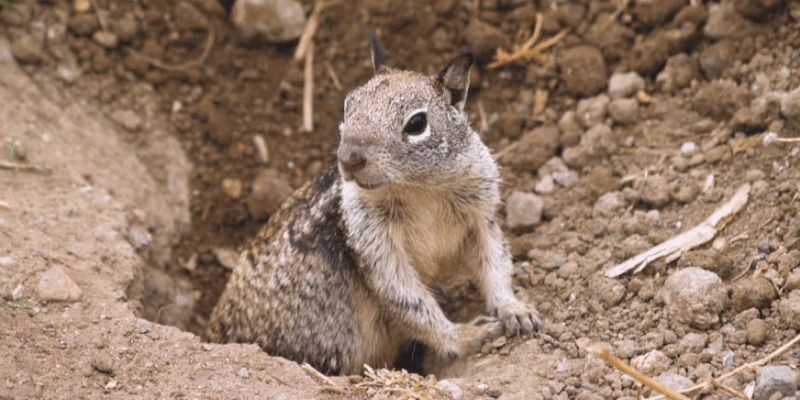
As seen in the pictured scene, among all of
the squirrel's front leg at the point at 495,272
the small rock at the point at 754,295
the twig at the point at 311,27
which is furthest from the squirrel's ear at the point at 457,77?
the twig at the point at 311,27

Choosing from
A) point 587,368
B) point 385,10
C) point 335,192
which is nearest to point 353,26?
point 385,10

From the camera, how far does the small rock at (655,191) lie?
5.67m

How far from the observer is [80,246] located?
5602 millimetres

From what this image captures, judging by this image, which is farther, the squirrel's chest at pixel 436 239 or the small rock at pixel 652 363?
the squirrel's chest at pixel 436 239

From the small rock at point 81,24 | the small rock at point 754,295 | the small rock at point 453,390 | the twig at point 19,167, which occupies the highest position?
the small rock at point 81,24

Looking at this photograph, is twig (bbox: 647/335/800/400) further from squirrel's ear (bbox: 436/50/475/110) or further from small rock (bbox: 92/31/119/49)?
small rock (bbox: 92/31/119/49)

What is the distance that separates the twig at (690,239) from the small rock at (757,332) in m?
0.87

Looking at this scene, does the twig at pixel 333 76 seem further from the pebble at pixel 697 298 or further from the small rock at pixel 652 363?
the small rock at pixel 652 363

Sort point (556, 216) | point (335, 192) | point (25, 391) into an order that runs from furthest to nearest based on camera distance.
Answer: point (556, 216)
point (335, 192)
point (25, 391)

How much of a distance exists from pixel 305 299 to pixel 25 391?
181 cm

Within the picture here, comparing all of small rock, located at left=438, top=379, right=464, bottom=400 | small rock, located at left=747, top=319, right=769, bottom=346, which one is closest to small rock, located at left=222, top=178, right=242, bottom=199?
small rock, located at left=438, top=379, right=464, bottom=400

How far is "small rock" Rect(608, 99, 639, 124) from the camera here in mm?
6453

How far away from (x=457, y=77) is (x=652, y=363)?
202 cm

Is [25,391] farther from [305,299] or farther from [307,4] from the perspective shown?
[307,4]
